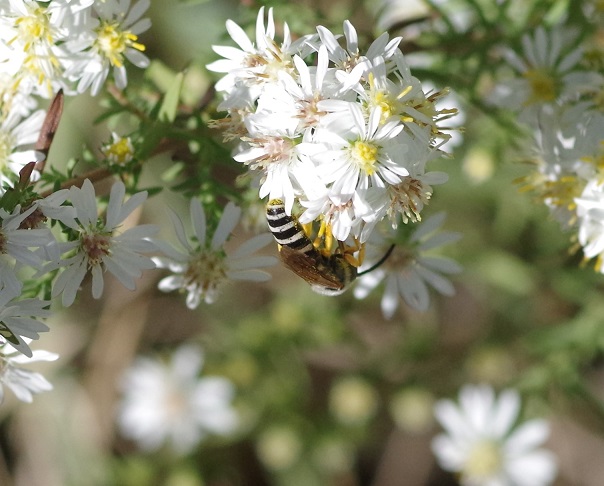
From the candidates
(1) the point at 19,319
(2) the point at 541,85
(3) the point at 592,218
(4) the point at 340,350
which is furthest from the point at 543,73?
(4) the point at 340,350

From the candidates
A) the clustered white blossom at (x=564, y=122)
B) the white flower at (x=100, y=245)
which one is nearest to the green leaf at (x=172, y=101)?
the white flower at (x=100, y=245)

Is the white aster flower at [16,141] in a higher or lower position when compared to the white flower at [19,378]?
higher

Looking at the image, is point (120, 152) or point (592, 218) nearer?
point (120, 152)

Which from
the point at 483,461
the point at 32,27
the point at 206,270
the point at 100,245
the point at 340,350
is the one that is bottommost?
the point at 483,461

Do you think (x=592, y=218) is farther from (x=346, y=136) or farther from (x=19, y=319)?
(x=19, y=319)

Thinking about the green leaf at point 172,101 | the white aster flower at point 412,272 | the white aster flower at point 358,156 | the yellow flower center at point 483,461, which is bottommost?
the yellow flower center at point 483,461

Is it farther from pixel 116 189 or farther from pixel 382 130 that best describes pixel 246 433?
pixel 382 130

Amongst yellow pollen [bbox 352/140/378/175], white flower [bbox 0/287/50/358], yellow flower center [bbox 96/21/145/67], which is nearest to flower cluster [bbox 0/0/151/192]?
yellow flower center [bbox 96/21/145/67]

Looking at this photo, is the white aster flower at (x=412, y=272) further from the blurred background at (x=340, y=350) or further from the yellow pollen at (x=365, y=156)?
the yellow pollen at (x=365, y=156)
